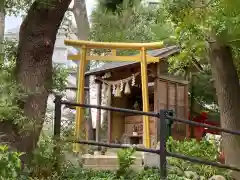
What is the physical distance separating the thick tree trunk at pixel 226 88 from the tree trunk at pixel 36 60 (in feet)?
8.42

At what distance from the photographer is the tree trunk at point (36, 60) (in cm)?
422

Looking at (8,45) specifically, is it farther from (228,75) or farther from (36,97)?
(228,75)

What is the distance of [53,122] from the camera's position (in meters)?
4.55

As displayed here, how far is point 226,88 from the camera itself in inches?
240

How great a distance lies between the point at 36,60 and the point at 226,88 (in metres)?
2.99

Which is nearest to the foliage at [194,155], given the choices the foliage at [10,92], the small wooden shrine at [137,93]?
the foliage at [10,92]

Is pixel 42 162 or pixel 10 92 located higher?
pixel 10 92

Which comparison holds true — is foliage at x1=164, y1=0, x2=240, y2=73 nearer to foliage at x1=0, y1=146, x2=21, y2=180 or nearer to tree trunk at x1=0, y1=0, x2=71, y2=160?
tree trunk at x1=0, y1=0, x2=71, y2=160

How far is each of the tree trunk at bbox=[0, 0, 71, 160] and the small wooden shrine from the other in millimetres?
3808

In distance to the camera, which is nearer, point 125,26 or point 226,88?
point 226,88

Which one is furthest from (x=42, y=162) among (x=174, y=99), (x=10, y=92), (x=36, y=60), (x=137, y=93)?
(x=137, y=93)

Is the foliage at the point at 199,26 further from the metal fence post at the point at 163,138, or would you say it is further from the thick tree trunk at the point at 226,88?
the metal fence post at the point at 163,138

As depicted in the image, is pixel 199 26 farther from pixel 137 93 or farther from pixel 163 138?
pixel 137 93

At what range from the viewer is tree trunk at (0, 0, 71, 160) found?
4.22 metres
